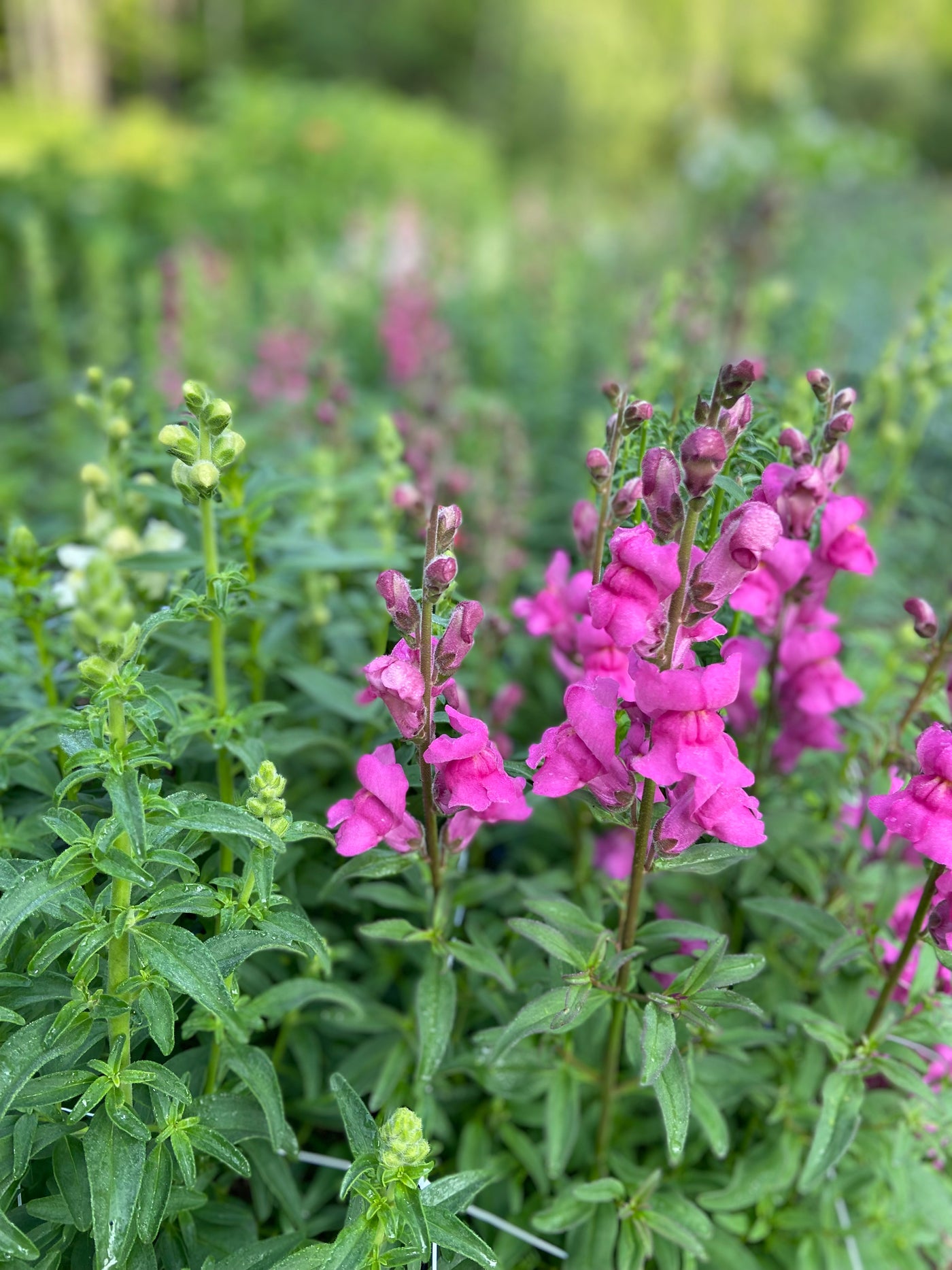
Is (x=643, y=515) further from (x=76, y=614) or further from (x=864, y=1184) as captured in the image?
(x=864, y=1184)

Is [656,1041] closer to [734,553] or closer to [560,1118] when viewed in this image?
[560,1118]

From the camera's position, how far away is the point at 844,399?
1478 mm

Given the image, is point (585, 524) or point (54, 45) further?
point (54, 45)

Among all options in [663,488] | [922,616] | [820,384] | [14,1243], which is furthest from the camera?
[922,616]

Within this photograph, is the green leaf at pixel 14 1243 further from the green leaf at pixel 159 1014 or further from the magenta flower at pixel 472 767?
the magenta flower at pixel 472 767

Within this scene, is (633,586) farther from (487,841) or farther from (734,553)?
(487,841)

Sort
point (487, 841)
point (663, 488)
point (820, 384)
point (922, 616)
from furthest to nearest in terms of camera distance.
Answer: point (487, 841) → point (922, 616) → point (820, 384) → point (663, 488)

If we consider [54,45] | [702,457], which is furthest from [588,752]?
[54,45]

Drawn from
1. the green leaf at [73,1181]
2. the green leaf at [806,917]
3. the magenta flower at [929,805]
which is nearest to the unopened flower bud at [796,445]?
the magenta flower at [929,805]

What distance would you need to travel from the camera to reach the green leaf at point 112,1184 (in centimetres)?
119

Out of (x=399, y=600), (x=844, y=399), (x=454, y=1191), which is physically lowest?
(x=454, y=1191)

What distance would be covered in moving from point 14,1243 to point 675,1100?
849 mm

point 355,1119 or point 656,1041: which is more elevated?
point 656,1041

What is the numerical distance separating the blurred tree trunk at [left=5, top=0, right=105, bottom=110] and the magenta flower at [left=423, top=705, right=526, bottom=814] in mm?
27595
